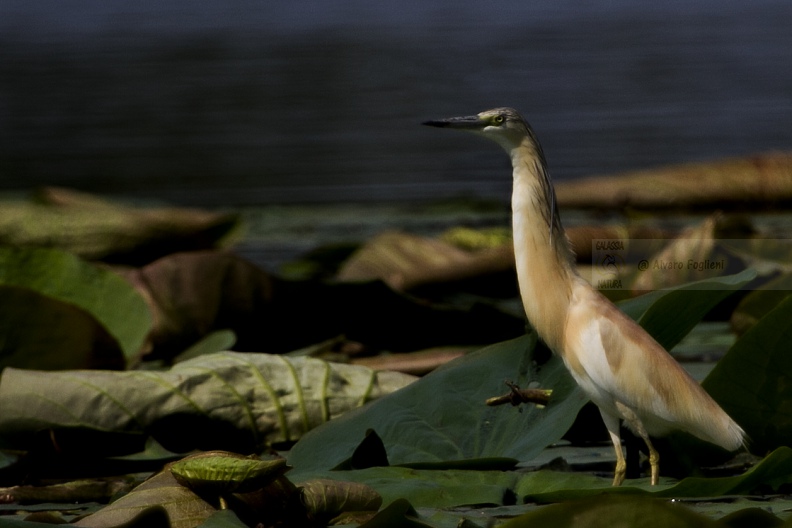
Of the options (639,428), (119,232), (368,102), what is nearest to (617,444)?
(639,428)

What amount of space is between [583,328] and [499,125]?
36 cm

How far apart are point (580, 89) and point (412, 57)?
4.19 m

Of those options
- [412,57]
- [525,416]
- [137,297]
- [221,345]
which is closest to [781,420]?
[525,416]

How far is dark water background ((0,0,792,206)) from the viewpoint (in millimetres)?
9055

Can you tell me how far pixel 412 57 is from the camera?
16422 millimetres

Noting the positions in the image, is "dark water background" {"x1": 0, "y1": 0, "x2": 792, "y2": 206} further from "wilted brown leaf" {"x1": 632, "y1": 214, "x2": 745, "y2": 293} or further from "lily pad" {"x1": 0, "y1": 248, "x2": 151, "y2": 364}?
"lily pad" {"x1": 0, "y1": 248, "x2": 151, "y2": 364}

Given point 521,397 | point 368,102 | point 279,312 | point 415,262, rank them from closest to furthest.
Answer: point 521,397 < point 279,312 < point 415,262 < point 368,102

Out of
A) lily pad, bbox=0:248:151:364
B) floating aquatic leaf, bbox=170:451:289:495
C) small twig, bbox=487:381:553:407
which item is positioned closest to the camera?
floating aquatic leaf, bbox=170:451:289:495

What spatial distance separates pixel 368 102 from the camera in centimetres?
1288

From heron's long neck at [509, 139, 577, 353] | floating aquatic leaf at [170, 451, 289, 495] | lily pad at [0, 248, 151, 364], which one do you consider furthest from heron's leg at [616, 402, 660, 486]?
lily pad at [0, 248, 151, 364]

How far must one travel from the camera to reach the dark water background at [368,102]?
29.7 feet

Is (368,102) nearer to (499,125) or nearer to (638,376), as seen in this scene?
(499,125)

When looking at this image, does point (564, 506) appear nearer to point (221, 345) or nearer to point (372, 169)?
point (221, 345)

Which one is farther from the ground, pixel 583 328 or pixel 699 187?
pixel 583 328
